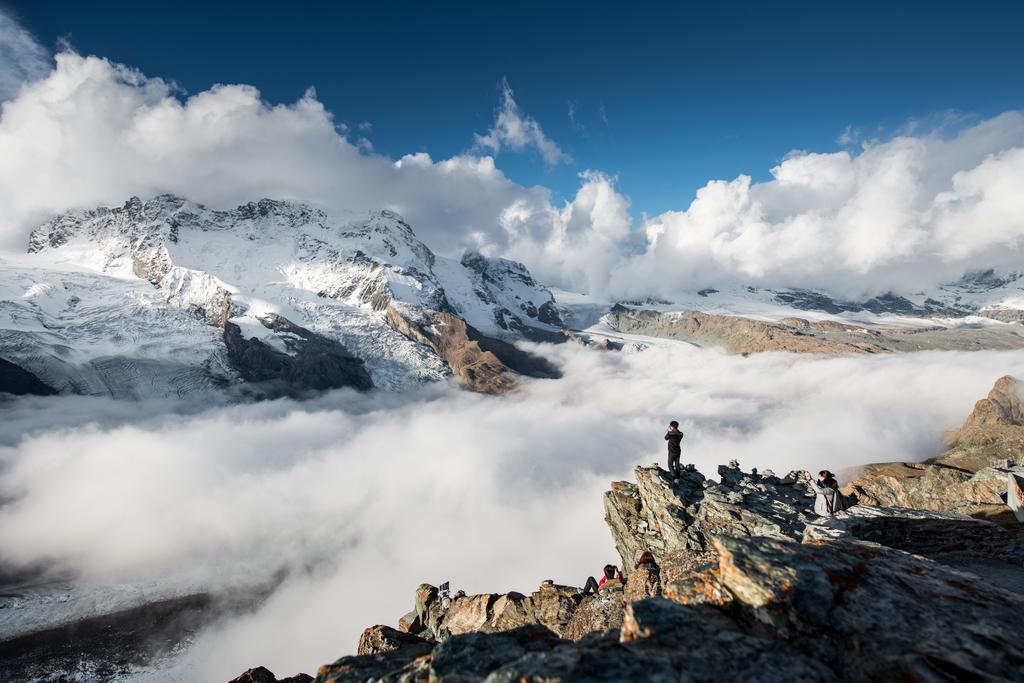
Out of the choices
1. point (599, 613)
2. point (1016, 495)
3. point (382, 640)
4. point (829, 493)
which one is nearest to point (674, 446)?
point (829, 493)

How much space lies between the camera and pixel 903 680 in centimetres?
860

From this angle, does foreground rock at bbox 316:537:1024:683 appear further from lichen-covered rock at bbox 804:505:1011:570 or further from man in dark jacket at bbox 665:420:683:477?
man in dark jacket at bbox 665:420:683:477

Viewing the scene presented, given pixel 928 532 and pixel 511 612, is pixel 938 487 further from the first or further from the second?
pixel 511 612

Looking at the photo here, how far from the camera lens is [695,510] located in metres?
35.5

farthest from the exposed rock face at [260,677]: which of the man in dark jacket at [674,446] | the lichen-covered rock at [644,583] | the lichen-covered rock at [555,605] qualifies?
the man in dark jacket at [674,446]

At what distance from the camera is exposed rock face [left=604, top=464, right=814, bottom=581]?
100ft

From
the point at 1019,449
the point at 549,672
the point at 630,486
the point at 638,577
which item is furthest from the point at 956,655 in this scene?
the point at 1019,449

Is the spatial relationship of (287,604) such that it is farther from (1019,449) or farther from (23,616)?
(1019,449)

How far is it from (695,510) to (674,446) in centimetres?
497

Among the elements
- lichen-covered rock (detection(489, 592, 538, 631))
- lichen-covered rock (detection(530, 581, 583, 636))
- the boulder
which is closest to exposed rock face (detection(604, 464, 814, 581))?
lichen-covered rock (detection(530, 581, 583, 636))

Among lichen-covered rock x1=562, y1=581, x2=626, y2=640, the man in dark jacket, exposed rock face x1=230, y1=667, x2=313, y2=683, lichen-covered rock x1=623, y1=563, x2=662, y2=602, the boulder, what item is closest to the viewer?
exposed rock face x1=230, y1=667, x2=313, y2=683

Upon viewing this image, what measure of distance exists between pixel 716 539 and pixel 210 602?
755ft

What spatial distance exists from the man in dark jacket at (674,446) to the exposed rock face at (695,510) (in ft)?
2.69

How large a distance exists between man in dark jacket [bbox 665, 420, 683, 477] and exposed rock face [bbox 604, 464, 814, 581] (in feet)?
2.69
